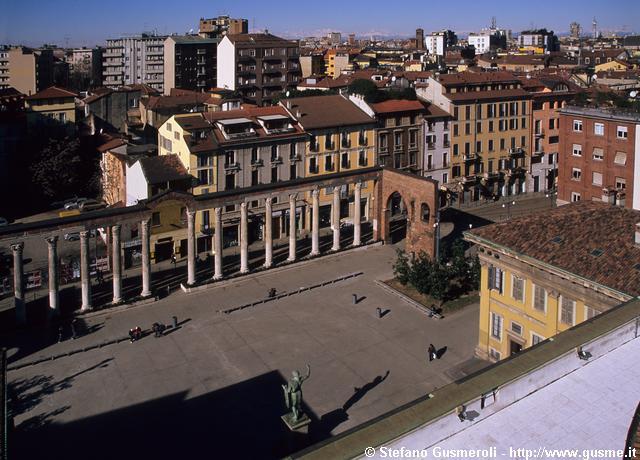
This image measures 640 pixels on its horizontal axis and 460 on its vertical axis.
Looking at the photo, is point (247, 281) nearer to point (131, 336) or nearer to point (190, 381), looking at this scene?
point (131, 336)

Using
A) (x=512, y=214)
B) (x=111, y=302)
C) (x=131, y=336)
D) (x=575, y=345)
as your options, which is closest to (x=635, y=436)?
(x=575, y=345)

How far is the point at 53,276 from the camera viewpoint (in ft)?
154

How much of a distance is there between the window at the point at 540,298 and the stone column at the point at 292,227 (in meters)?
25.1

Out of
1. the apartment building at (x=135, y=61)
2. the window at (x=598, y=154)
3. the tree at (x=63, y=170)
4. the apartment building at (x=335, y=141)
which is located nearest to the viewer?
the window at (x=598, y=154)

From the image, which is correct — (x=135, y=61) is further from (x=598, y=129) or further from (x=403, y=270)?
(x=403, y=270)

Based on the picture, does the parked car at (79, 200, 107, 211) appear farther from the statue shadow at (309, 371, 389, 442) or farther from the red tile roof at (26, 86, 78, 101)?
the statue shadow at (309, 371, 389, 442)

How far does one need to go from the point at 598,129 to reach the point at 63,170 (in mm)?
54902

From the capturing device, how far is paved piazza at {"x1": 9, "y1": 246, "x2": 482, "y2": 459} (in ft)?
110

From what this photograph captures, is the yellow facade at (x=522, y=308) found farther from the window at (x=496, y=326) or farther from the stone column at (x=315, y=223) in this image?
the stone column at (x=315, y=223)

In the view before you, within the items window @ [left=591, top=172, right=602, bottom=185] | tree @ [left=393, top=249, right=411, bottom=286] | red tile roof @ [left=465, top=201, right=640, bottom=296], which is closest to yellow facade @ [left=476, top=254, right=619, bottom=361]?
red tile roof @ [left=465, top=201, right=640, bottom=296]

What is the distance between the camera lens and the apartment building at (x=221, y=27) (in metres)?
143

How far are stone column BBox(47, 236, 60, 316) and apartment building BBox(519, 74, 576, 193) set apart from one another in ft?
187

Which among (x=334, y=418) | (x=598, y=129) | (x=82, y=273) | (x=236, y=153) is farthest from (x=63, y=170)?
(x=598, y=129)

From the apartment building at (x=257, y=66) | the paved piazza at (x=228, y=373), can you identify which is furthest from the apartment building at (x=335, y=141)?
the apartment building at (x=257, y=66)
